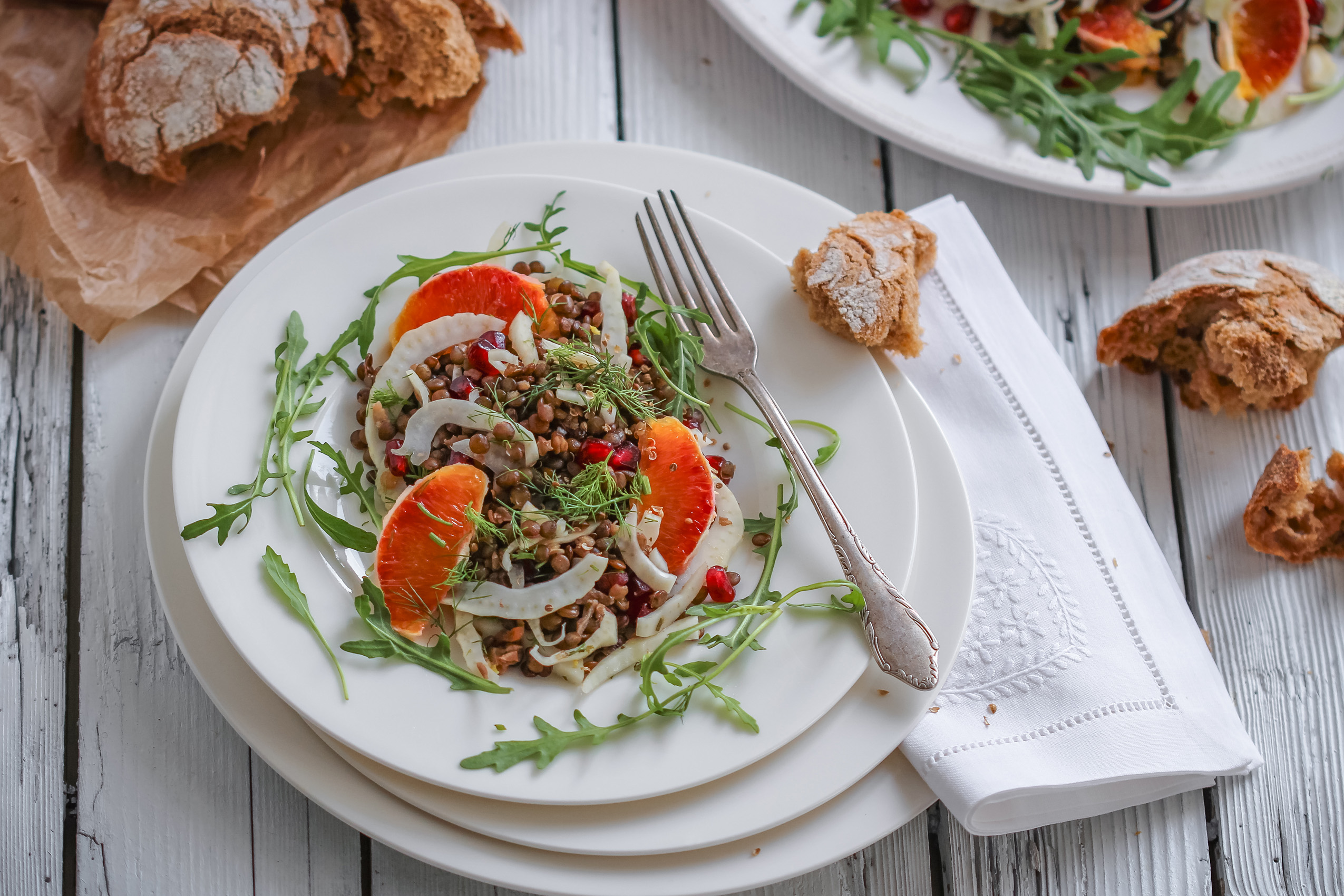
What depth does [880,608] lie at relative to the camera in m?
2.26

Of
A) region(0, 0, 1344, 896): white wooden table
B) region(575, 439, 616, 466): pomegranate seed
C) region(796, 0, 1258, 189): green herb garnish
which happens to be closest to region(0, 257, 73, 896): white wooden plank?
region(0, 0, 1344, 896): white wooden table

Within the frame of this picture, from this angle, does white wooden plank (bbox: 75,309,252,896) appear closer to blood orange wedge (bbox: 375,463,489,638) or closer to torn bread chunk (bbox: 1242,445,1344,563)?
blood orange wedge (bbox: 375,463,489,638)

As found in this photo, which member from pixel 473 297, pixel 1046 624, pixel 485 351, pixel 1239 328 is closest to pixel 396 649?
pixel 485 351

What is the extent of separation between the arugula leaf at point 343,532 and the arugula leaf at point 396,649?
0.12 m

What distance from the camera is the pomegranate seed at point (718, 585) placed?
2334mm

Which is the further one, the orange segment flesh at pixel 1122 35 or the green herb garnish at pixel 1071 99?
the orange segment flesh at pixel 1122 35

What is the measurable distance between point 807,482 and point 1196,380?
5.18ft

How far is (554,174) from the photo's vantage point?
2854 mm

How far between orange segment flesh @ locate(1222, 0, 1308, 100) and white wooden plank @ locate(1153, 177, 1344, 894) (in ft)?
1.84

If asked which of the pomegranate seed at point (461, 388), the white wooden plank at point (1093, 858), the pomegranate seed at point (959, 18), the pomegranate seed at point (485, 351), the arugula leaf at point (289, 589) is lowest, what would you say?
the white wooden plank at point (1093, 858)

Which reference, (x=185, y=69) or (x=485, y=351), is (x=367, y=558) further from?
(x=185, y=69)

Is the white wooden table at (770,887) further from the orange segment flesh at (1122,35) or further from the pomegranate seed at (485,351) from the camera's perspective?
the pomegranate seed at (485,351)

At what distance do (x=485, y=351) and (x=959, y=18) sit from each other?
2327mm

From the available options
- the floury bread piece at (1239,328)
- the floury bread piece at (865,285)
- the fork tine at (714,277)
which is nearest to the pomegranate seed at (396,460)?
the fork tine at (714,277)
